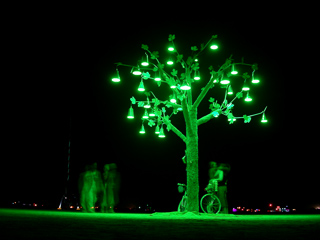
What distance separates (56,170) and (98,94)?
5.38 m

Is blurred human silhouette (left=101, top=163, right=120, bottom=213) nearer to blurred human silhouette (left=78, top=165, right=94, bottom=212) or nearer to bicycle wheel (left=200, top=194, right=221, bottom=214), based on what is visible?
blurred human silhouette (left=78, top=165, right=94, bottom=212)

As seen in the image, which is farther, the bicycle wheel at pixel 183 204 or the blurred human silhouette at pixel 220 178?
the bicycle wheel at pixel 183 204

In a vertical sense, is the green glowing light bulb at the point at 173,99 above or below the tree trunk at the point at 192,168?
above

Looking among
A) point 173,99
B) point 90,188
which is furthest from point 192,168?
point 90,188

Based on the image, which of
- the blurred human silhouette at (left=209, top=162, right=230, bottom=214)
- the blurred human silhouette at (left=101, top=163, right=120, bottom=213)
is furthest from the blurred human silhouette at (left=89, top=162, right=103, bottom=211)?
the blurred human silhouette at (left=209, top=162, right=230, bottom=214)

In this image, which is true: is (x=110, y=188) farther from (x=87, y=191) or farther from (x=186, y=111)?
(x=186, y=111)

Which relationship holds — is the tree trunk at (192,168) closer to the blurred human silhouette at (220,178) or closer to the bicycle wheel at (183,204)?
the blurred human silhouette at (220,178)

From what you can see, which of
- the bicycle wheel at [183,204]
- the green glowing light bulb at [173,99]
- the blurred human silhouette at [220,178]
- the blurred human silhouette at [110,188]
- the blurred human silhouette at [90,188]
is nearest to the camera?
the green glowing light bulb at [173,99]

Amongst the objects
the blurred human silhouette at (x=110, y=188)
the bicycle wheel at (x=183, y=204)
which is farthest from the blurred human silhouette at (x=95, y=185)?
the bicycle wheel at (x=183, y=204)

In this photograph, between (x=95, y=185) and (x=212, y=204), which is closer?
(x=212, y=204)

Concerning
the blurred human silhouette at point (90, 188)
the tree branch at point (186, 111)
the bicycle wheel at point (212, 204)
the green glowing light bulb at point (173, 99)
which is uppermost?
the green glowing light bulb at point (173, 99)

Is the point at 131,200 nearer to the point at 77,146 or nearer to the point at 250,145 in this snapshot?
the point at 77,146

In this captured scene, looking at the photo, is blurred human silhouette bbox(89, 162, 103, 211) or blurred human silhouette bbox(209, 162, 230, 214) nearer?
blurred human silhouette bbox(209, 162, 230, 214)

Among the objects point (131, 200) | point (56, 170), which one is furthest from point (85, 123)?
point (131, 200)
